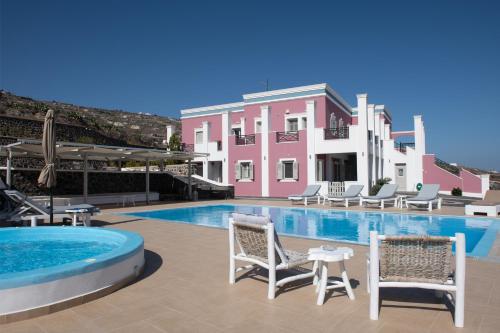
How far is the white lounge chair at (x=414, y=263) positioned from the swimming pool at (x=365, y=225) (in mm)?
3956

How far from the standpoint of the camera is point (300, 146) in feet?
70.8

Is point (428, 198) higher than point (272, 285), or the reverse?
point (428, 198)

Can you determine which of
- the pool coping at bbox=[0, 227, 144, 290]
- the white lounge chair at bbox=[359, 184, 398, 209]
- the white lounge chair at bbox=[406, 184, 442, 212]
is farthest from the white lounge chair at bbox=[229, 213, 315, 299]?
the white lounge chair at bbox=[359, 184, 398, 209]

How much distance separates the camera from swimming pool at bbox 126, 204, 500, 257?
8.80 m

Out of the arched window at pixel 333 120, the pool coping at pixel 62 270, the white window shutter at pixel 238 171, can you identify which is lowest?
the pool coping at pixel 62 270

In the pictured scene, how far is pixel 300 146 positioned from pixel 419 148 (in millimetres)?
10007

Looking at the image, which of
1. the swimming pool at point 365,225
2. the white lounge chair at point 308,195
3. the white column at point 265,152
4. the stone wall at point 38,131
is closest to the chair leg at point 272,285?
the swimming pool at point 365,225

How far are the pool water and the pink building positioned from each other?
15.5 meters

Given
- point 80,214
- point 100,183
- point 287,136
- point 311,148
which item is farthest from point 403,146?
point 80,214

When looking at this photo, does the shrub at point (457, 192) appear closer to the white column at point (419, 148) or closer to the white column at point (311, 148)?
the white column at point (419, 148)

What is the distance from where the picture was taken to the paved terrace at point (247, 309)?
3256 mm

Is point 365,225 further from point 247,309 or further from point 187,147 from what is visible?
point 187,147

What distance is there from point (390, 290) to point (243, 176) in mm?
19685

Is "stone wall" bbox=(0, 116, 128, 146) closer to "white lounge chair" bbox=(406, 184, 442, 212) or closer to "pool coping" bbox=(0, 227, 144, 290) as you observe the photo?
"pool coping" bbox=(0, 227, 144, 290)
